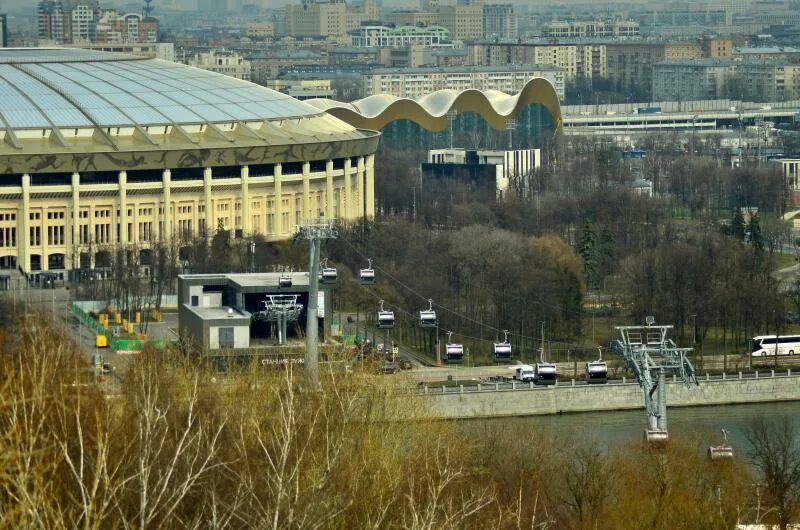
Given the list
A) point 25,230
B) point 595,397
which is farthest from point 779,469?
point 25,230

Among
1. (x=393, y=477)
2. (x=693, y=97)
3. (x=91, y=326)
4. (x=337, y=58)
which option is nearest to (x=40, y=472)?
(x=393, y=477)

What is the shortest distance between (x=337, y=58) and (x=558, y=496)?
16861cm

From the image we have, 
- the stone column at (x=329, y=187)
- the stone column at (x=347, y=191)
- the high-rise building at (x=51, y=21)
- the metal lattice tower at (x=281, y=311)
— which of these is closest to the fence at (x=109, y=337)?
the metal lattice tower at (x=281, y=311)

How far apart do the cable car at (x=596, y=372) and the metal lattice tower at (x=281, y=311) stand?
16.1 ft

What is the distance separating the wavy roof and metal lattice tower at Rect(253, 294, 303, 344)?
44366mm

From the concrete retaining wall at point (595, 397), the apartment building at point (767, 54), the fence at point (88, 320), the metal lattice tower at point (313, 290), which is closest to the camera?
the metal lattice tower at point (313, 290)

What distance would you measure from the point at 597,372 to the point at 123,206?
66.1 feet

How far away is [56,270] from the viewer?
5975 centimetres

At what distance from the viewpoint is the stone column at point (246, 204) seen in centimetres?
6334

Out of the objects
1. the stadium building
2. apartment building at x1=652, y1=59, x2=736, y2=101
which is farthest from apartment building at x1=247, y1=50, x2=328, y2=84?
the stadium building

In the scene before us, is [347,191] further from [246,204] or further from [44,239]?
[44,239]

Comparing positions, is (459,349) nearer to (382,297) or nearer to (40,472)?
(382,297)

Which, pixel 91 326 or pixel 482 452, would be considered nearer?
pixel 482 452

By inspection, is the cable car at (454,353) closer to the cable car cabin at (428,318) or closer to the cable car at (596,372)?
the cable car cabin at (428,318)
